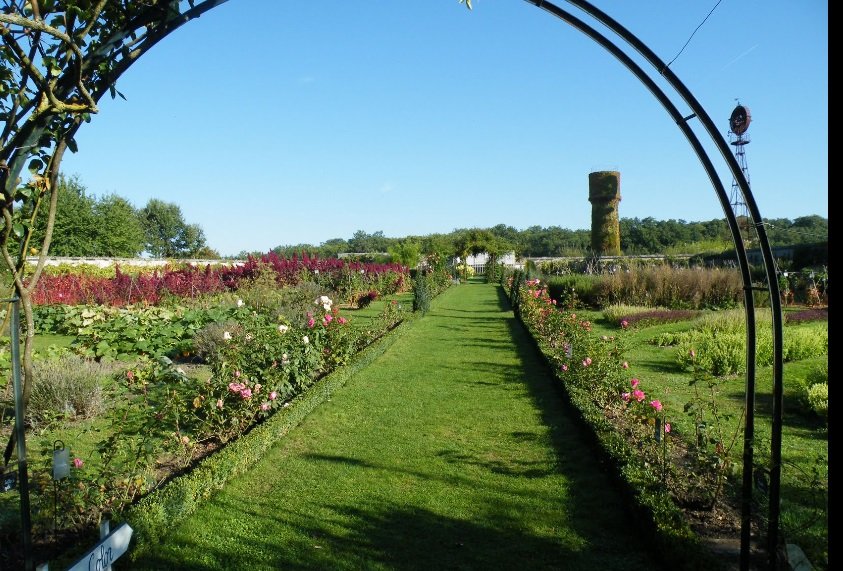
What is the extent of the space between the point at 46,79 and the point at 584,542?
3304 millimetres

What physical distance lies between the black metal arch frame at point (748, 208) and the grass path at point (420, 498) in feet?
2.37

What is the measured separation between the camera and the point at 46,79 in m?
2.08

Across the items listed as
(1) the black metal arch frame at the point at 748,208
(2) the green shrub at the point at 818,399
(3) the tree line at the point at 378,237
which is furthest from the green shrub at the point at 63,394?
(2) the green shrub at the point at 818,399

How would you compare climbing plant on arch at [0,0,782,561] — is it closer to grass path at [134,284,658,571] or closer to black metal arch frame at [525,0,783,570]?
black metal arch frame at [525,0,783,570]

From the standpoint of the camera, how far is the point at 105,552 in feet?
6.52

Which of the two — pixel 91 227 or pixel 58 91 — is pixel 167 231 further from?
pixel 58 91

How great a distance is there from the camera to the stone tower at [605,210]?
3525cm

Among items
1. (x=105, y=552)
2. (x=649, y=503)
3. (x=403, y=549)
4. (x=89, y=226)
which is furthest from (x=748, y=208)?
(x=89, y=226)

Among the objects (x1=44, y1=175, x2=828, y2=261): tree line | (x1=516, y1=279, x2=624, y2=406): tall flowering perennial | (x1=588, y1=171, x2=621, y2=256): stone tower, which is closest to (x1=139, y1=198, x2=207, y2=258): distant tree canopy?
(x1=44, y1=175, x2=828, y2=261): tree line

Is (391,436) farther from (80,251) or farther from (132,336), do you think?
(80,251)

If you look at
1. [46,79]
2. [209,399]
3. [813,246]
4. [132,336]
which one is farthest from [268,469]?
[813,246]

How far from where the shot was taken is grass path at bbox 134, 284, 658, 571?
10.5ft

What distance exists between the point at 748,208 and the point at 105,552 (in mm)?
2806

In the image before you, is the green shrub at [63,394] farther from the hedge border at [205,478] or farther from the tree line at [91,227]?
the tree line at [91,227]
